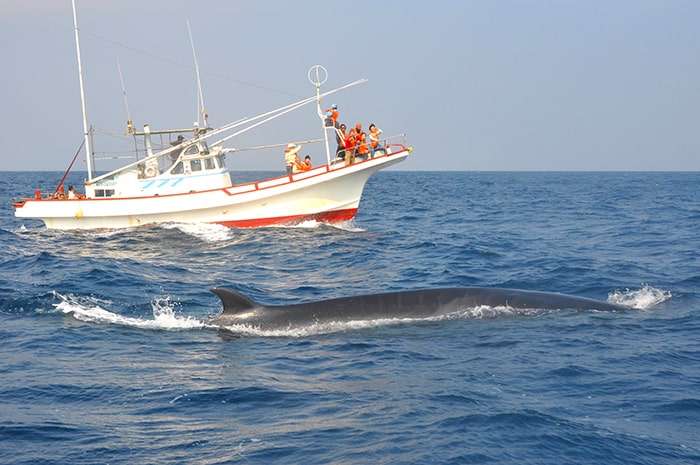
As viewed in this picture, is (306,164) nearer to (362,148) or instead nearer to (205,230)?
(362,148)

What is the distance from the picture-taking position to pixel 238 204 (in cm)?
2909

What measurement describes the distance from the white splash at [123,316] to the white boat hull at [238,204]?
1323cm

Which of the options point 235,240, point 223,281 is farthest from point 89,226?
point 223,281

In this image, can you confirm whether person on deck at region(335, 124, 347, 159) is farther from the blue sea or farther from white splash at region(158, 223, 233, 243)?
the blue sea

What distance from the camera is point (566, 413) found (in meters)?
8.58

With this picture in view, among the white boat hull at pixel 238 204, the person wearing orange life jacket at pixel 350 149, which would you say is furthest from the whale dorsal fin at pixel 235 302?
the person wearing orange life jacket at pixel 350 149

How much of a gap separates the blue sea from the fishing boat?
354 inches

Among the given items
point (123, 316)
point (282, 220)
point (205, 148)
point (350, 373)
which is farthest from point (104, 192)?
point (350, 373)

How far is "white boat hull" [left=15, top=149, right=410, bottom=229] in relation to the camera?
94.8 ft

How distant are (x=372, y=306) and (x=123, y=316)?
4673mm

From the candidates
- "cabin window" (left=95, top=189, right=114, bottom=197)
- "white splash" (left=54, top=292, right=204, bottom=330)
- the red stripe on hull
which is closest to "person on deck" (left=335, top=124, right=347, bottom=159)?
the red stripe on hull

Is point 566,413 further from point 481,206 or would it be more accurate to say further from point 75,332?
point 481,206

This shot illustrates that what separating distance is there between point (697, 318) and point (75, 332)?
9923mm

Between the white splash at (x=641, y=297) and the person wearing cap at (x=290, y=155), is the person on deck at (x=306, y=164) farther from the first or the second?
A: the white splash at (x=641, y=297)
